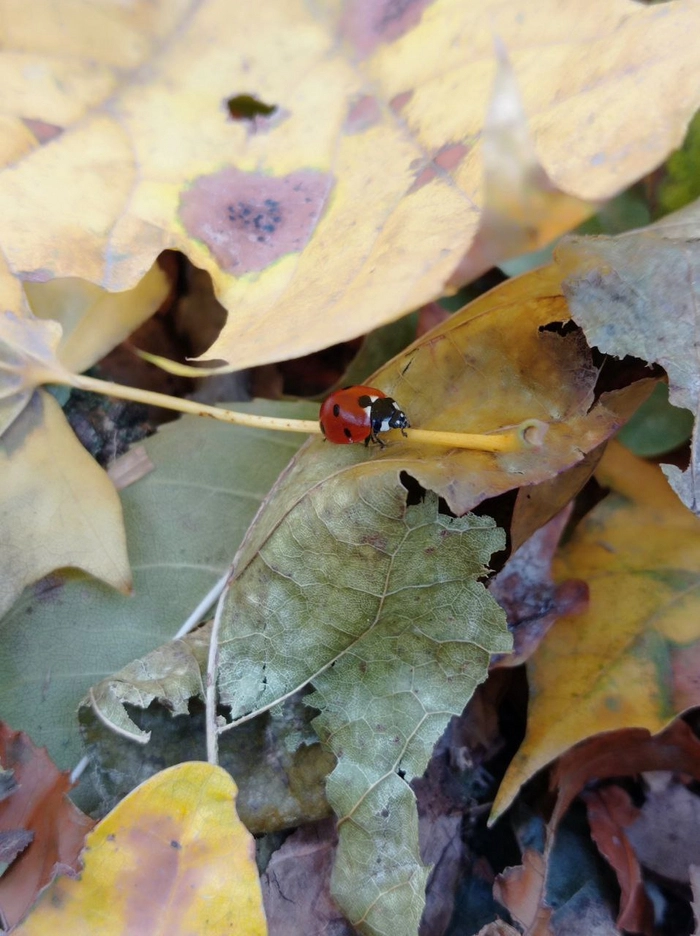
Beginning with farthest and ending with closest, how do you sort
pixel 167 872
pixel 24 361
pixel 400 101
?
pixel 24 361
pixel 400 101
pixel 167 872

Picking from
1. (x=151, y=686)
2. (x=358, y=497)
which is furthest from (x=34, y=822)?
(x=358, y=497)

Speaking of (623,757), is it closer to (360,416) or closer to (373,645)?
(373,645)

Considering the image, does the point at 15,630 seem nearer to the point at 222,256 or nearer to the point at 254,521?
the point at 254,521

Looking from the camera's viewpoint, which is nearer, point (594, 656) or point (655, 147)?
point (655, 147)

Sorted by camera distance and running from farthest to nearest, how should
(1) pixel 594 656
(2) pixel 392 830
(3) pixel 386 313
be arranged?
(1) pixel 594 656 → (2) pixel 392 830 → (3) pixel 386 313

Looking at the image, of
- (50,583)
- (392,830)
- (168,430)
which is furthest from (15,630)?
(392,830)

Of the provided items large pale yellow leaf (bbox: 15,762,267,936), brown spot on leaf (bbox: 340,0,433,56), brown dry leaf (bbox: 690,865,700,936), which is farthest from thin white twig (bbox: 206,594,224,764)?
brown spot on leaf (bbox: 340,0,433,56)

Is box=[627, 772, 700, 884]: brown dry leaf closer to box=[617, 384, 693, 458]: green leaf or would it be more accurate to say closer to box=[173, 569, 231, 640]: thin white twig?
box=[617, 384, 693, 458]: green leaf
